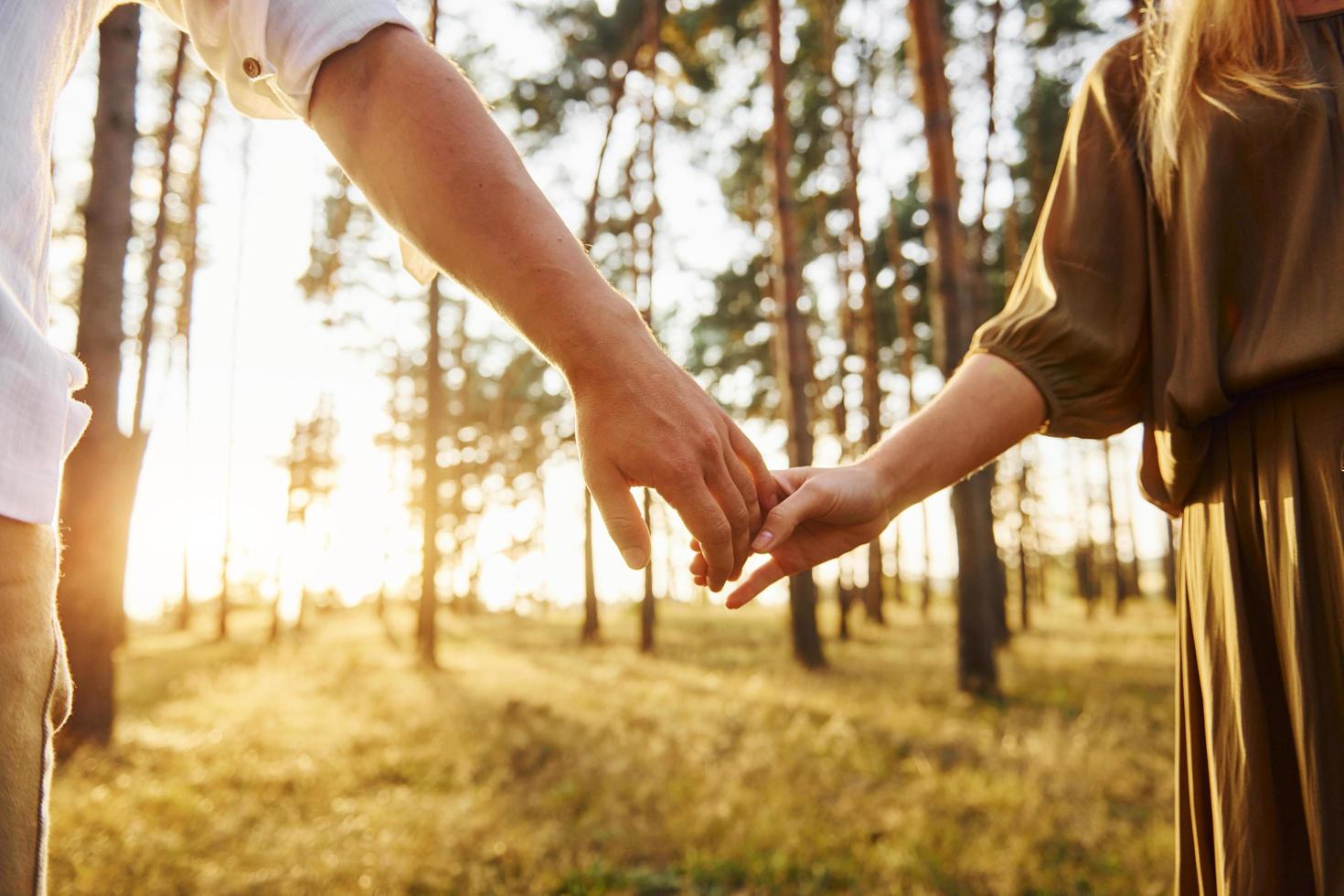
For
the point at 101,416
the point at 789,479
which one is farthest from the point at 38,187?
the point at 101,416

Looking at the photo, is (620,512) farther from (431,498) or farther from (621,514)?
(431,498)

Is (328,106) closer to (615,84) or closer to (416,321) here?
(615,84)

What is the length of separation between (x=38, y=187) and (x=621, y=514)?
0.77 m

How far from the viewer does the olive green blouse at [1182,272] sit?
4.33 feet

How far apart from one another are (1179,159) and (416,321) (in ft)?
81.7

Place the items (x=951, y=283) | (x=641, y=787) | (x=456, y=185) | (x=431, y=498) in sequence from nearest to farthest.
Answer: (x=456, y=185)
(x=641, y=787)
(x=951, y=283)
(x=431, y=498)

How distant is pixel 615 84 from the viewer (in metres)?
16.7

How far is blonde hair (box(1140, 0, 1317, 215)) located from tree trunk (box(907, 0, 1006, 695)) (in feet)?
27.5

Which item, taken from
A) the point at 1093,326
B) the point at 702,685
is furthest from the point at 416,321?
the point at 1093,326

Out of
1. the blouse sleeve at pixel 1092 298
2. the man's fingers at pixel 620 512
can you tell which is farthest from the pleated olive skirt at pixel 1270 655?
the man's fingers at pixel 620 512

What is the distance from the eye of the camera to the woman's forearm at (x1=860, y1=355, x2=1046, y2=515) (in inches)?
63.5

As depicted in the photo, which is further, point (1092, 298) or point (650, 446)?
point (1092, 298)

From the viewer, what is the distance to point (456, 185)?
1.05 m

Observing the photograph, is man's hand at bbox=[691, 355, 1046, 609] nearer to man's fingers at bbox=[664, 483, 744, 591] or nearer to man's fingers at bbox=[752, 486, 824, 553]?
man's fingers at bbox=[752, 486, 824, 553]
